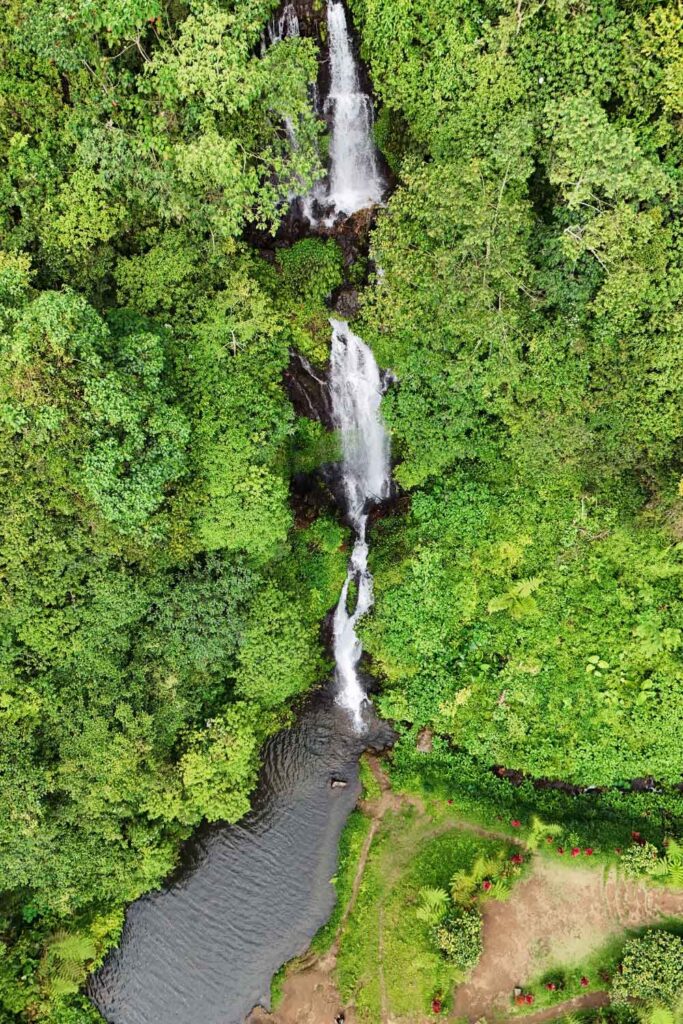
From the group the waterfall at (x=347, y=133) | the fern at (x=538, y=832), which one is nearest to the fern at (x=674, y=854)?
the fern at (x=538, y=832)

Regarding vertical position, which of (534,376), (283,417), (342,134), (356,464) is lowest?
(356,464)

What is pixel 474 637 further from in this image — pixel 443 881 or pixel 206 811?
pixel 206 811

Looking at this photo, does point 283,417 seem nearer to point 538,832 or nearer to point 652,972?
point 538,832

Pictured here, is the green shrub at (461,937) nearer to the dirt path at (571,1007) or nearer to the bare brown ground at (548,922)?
the bare brown ground at (548,922)

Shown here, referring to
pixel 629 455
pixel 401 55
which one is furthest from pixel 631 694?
pixel 401 55

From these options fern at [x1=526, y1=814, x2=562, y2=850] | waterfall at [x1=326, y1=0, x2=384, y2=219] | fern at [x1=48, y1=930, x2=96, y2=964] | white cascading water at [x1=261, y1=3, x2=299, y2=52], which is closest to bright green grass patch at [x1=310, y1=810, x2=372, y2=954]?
fern at [x1=526, y1=814, x2=562, y2=850]

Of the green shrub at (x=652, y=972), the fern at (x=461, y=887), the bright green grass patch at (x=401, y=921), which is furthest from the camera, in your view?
the bright green grass patch at (x=401, y=921)

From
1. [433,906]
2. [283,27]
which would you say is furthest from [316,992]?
[283,27]
